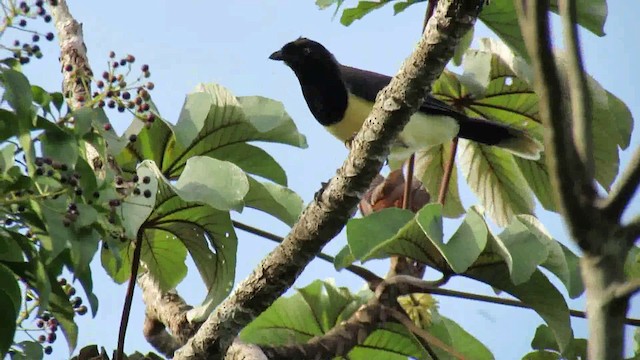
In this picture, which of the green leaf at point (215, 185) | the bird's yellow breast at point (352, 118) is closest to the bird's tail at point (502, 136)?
the bird's yellow breast at point (352, 118)

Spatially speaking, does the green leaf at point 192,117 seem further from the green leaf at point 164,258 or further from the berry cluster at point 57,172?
the berry cluster at point 57,172

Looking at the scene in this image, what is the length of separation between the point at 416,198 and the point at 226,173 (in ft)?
3.17

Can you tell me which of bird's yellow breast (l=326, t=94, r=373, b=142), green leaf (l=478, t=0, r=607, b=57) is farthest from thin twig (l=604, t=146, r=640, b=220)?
bird's yellow breast (l=326, t=94, r=373, b=142)

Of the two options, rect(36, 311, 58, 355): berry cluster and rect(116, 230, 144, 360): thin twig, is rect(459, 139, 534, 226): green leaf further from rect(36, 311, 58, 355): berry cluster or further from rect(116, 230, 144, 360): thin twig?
rect(36, 311, 58, 355): berry cluster

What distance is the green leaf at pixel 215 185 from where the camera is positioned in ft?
6.57

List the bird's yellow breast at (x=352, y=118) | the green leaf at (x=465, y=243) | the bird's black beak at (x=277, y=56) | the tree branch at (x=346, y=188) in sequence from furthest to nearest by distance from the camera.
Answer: the bird's black beak at (x=277, y=56) → the bird's yellow breast at (x=352, y=118) → the green leaf at (x=465, y=243) → the tree branch at (x=346, y=188)

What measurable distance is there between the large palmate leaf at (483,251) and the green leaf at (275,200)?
20cm

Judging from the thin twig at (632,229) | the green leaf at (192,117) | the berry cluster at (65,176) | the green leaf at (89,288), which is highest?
the green leaf at (192,117)

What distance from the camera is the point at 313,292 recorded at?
2.65 metres

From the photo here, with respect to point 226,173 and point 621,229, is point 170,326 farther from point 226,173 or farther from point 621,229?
point 621,229

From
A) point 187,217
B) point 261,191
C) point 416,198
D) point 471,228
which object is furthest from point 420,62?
point 416,198

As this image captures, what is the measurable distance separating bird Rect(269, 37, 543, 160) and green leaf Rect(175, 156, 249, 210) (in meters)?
0.89

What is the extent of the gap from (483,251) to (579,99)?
1228 millimetres

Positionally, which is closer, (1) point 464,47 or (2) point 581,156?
(2) point 581,156
